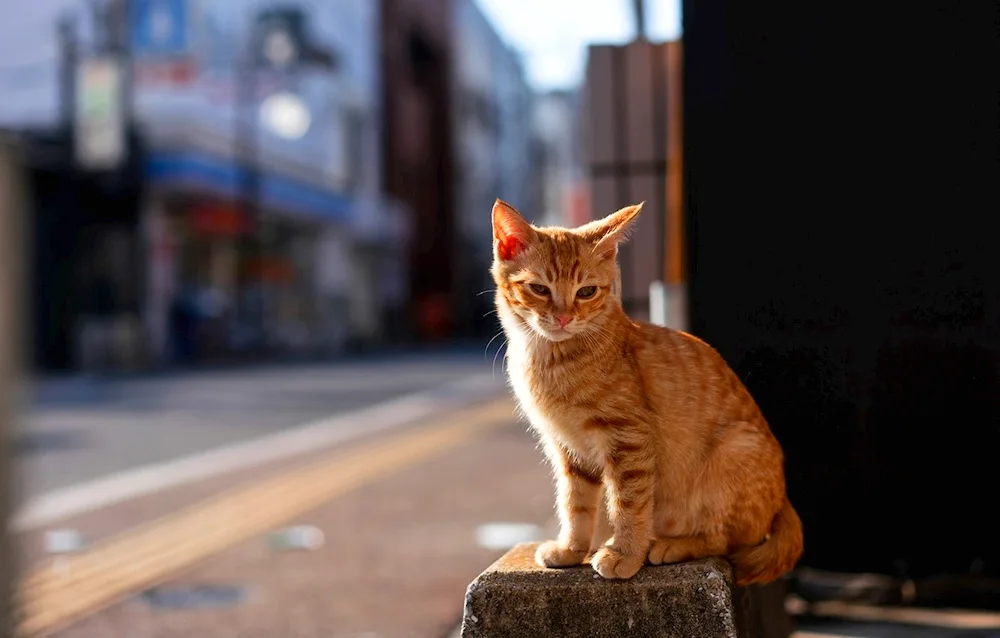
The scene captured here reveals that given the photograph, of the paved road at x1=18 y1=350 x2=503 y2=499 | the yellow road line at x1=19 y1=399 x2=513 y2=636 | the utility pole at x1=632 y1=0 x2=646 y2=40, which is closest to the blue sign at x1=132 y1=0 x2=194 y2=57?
the paved road at x1=18 y1=350 x2=503 y2=499

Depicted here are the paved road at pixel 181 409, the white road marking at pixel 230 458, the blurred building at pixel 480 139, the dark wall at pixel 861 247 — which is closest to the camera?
the dark wall at pixel 861 247

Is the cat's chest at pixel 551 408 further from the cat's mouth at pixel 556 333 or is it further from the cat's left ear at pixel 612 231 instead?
the cat's left ear at pixel 612 231

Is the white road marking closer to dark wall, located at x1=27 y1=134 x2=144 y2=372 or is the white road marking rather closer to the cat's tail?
the cat's tail

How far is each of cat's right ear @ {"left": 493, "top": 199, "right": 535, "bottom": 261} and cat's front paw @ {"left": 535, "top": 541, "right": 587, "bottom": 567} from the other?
69 centimetres

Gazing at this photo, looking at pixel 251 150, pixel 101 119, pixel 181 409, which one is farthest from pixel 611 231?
pixel 251 150

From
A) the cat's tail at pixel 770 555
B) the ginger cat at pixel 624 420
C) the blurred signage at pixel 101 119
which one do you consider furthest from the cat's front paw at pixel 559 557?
the blurred signage at pixel 101 119

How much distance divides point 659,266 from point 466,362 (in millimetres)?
22974

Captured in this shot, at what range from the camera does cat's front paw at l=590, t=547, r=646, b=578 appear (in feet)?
8.03

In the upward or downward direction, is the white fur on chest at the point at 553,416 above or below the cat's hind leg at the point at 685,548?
above

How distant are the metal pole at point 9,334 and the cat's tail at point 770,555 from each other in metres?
1.56

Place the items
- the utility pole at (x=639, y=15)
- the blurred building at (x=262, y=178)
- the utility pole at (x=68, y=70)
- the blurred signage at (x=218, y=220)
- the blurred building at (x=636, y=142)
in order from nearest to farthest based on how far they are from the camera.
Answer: the blurred building at (x=636, y=142)
the utility pole at (x=639, y=15)
the utility pole at (x=68, y=70)
the blurred building at (x=262, y=178)
the blurred signage at (x=218, y=220)

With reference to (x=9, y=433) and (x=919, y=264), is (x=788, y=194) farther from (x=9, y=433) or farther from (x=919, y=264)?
(x=9, y=433)

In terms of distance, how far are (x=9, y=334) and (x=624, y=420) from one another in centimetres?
123

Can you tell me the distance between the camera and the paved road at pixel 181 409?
10.4 metres
